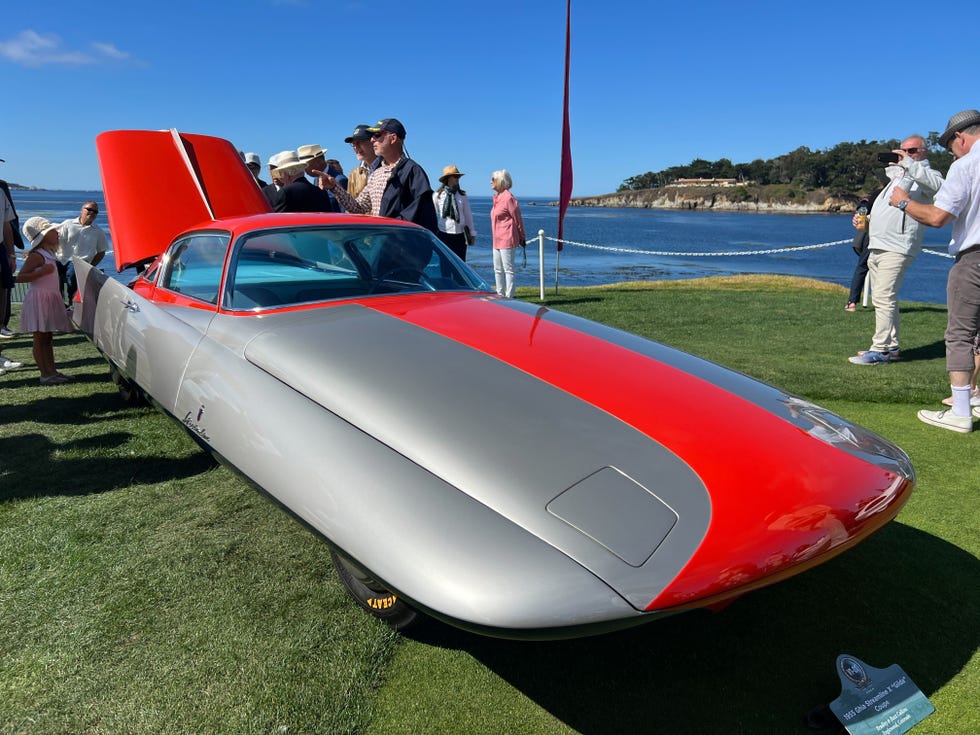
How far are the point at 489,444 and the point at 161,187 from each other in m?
4.20

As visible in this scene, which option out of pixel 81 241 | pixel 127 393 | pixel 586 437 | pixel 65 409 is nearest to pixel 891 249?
pixel 586 437

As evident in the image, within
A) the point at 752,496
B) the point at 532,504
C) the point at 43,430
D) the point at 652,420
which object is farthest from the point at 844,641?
the point at 43,430

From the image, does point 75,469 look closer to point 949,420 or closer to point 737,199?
point 949,420

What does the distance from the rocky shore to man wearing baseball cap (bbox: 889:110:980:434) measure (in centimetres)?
10110

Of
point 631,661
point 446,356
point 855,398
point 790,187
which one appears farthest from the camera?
point 790,187

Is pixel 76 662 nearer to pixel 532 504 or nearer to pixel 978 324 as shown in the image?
pixel 532 504

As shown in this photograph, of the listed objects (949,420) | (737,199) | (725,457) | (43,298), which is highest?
(737,199)

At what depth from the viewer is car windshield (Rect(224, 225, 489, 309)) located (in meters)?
2.99

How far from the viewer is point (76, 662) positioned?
6.48 feet

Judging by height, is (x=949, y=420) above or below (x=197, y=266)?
below

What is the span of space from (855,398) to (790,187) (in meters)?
123

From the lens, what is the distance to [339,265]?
3275 millimetres

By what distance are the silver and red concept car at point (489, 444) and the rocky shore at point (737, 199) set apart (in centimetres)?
10372

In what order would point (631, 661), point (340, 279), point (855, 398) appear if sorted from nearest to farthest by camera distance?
point (631, 661) < point (340, 279) < point (855, 398)
